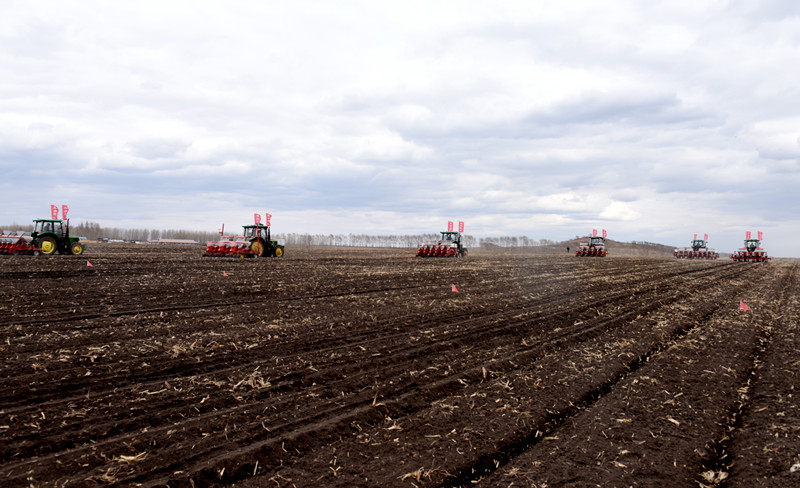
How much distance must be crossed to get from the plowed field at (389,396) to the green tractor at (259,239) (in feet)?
→ 59.4

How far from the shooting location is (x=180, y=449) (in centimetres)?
384

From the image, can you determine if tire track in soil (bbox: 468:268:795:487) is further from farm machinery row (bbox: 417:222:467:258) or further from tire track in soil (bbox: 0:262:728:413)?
farm machinery row (bbox: 417:222:467:258)

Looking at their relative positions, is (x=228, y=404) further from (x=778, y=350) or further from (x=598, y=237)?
(x=598, y=237)

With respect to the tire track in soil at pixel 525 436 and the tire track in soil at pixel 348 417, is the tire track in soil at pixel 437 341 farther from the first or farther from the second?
the tire track in soil at pixel 525 436

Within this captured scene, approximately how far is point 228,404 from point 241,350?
81.6 inches

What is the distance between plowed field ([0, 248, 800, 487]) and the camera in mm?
3645

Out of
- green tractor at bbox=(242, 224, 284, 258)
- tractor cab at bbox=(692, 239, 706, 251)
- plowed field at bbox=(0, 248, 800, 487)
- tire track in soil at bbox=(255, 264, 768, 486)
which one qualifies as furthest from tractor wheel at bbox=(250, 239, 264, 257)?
tractor cab at bbox=(692, 239, 706, 251)

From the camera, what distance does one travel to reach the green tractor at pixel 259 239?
28.6 meters

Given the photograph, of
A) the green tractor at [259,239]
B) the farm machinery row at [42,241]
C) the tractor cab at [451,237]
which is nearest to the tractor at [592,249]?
the tractor cab at [451,237]

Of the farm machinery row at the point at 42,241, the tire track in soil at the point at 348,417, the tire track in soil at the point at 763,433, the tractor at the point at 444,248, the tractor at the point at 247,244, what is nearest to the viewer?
the tire track in soil at the point at 348,417

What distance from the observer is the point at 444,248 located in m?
37.0

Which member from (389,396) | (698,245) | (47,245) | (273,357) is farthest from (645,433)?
(698,245)

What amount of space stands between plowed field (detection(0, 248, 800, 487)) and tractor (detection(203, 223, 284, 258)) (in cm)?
1781

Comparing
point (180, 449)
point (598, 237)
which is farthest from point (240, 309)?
point (598, 237)
